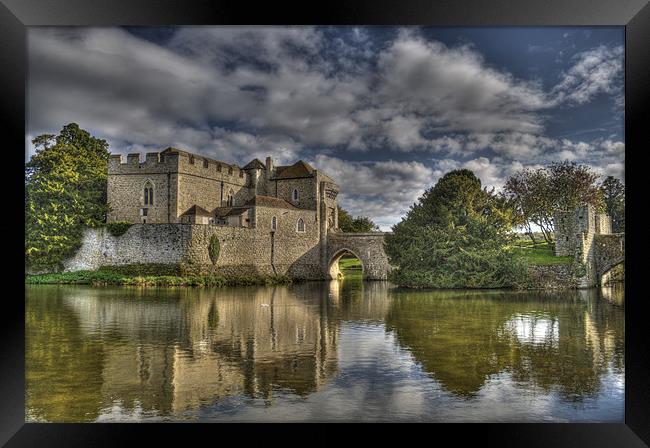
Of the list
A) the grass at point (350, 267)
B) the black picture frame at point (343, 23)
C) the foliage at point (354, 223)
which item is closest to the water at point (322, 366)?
the black picture frame at point (343, 23)

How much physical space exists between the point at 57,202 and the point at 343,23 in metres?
19.3

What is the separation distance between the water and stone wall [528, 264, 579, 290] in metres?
7.96

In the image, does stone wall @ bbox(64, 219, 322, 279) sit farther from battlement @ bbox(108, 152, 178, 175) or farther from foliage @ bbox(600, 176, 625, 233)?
foliage @ bbox(600, 176, 625, 233)

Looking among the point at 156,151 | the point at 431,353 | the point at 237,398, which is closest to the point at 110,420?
the point at 237,398

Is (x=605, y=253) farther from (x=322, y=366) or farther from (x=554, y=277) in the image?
(x=322, y=366)

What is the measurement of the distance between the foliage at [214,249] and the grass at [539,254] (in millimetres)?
11339

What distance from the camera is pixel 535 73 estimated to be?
16.4m

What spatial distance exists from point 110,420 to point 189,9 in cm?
333

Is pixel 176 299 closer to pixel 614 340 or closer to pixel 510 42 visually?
pixel 614 340

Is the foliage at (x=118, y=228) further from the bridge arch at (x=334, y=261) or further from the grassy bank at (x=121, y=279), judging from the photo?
the bridge arch at (x=334, y=261)

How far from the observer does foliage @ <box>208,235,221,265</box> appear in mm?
21812

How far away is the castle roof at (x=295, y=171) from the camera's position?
29203 millimetres

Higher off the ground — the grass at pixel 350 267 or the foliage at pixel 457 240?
the foliage at pixel 457 240

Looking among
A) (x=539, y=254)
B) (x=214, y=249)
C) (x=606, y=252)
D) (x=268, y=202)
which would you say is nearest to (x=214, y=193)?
(x=268, y=202)
